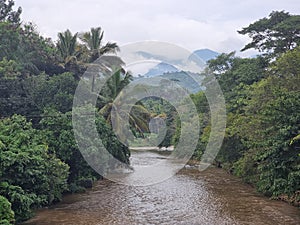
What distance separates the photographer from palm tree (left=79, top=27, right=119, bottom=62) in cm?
2158

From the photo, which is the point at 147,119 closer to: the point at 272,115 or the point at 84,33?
the point at 84,33

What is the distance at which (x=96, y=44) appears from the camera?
21.9m

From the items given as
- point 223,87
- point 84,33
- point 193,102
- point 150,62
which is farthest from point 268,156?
point 193,102

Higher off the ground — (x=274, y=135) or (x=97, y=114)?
(x=97, y=114)

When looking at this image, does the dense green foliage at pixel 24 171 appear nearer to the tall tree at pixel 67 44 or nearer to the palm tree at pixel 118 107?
the palm tree at pixel 118 107

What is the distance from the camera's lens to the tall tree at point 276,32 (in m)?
19.4

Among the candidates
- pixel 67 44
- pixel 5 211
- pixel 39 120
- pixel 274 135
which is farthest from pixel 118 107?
pixel 5 211

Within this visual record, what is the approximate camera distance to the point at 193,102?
94.1 ft

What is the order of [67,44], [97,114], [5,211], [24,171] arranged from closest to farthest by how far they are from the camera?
1. [5,211]
2. [24,171]
3. [97,114]
4. [67,44]

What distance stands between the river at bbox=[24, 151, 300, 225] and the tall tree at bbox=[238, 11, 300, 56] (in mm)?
8842

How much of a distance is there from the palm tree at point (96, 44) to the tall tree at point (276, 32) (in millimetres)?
7938

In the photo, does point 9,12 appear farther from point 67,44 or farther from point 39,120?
point 39,120

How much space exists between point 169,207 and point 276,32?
42.6ft

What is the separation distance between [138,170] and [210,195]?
7109mm
